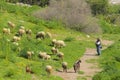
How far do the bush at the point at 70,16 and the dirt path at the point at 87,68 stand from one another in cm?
1034

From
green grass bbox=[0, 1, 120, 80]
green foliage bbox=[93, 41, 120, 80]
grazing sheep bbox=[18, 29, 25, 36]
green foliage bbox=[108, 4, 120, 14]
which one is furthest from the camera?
green foliage bbox=[108, 4, 120, 14]

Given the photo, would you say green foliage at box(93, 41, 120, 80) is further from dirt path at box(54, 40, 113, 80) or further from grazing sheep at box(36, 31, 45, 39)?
grazing sheep at box(36, 31, 45, 39)

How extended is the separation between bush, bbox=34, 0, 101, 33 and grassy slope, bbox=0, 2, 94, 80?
167cm

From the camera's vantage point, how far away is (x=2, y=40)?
29938 millimetres

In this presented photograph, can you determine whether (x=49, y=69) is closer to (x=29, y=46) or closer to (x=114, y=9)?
(x=29, y=46)

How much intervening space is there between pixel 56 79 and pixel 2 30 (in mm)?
11058

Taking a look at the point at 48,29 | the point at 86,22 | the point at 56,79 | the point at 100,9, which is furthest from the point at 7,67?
the point at 100,9

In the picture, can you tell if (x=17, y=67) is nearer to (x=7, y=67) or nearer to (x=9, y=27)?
(x=7, y=67)

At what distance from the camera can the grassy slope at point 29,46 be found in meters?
24.6

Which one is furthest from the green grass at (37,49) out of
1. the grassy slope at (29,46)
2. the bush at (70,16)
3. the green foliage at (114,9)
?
the green foliage at (114,9)

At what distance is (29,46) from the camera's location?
98.8 ft

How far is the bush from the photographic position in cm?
4475

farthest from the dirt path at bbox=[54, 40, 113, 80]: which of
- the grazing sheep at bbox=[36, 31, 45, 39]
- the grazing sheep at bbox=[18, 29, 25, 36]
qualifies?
the grazing sheep at bbox=[18, 29, 25, 36]

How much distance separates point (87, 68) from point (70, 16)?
55.5ft
